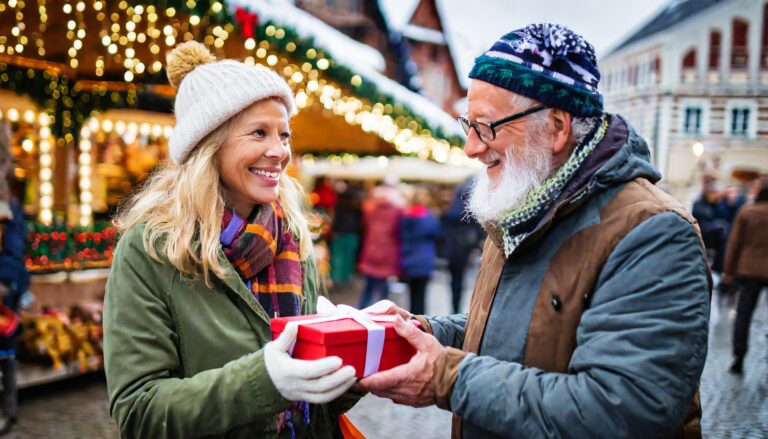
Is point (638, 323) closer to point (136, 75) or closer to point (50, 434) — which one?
point (50, 434)

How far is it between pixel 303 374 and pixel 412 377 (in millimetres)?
294

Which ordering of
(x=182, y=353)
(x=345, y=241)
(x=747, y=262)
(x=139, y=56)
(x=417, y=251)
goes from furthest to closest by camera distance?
(x=345, y=241)
(x=417, y=251)
(x=139, y=56)
(x=747, y=262)
(x=182, y=353)

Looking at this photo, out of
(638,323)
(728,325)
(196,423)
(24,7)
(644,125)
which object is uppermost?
(24,7)

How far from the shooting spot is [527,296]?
1.60 m

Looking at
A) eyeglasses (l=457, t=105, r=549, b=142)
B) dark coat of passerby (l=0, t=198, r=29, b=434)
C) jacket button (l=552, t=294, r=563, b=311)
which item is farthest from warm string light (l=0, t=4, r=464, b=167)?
jacket button (l=552, t=294, r=563, b=311)

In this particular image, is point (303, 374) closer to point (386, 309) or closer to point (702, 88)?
point (386, 309)

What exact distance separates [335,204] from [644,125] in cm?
648

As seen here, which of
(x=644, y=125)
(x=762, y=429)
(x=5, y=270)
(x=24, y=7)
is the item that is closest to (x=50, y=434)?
(x=5, y=270)

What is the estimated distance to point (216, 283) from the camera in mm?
1807

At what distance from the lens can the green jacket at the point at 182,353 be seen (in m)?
1.58

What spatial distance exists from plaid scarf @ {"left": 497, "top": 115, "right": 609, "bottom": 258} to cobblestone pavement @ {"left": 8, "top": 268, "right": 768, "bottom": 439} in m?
3.41

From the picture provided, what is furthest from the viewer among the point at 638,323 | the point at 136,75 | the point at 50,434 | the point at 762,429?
the point at 136,75

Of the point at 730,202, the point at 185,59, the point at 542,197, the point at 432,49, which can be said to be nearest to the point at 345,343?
the point at 542,197

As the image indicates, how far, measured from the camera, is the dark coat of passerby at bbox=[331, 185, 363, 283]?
11.4 metres
